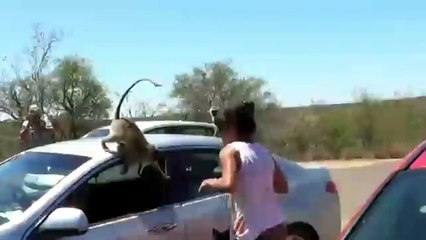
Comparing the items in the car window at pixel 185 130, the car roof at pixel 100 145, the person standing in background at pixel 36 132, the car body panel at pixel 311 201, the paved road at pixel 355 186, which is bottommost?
the paved road at pixel 355 186

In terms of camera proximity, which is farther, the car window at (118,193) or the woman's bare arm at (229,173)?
the car window at (118,193)

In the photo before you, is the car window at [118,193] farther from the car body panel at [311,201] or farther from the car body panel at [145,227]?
the car body panel at [311,201]

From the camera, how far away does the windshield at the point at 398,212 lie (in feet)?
13.9

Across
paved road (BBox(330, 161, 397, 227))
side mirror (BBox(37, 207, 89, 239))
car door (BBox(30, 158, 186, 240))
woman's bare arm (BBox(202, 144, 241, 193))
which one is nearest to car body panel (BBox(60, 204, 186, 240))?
car door (BBox(30, 158, 186, 240))

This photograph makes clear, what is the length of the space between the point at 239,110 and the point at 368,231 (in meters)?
1.59

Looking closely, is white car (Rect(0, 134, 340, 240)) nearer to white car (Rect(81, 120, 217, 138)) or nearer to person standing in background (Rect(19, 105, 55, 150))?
person standing in background (Rect(19, 105, 55, 150))

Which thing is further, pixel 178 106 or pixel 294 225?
pixel 178 106

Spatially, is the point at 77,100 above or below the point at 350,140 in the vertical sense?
above

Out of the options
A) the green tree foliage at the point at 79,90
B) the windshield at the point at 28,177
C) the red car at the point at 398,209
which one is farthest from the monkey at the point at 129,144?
the green tree foliage at the point at 79,90

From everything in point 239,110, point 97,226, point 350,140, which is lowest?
point 350,140

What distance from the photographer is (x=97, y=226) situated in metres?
5.73

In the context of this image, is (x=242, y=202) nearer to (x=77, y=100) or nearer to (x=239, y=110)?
(x=239, y=110)

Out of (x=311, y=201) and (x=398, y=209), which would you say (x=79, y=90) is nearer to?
Result: (x=311, y=201)

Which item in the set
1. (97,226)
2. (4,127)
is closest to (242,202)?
(97,226)
